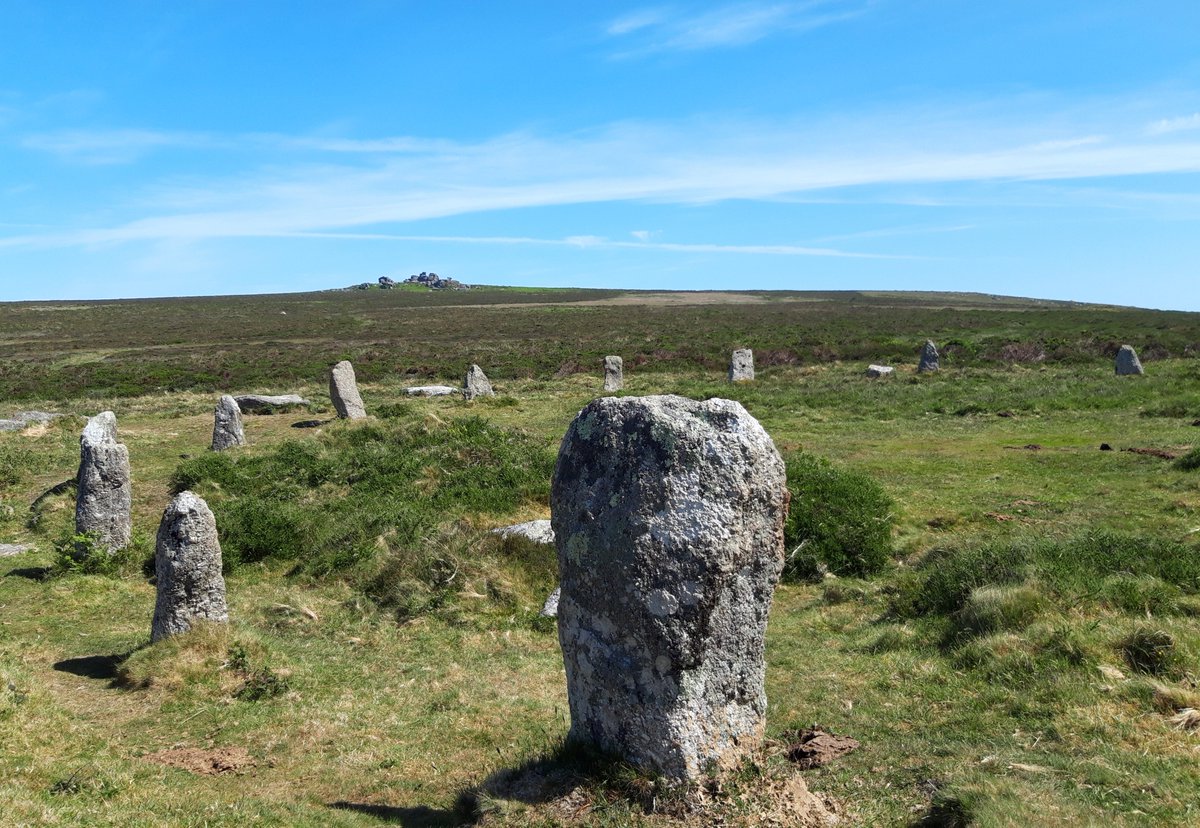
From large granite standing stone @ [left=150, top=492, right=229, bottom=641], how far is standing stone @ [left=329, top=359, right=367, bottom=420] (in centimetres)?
1603

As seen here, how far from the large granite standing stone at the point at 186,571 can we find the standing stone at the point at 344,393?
16.0 m

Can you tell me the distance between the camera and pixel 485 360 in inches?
2136

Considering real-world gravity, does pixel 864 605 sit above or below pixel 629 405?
below

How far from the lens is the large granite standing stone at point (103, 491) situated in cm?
1489

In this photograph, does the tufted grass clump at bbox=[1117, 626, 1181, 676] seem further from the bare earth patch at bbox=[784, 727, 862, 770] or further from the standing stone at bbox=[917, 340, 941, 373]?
the standing stone at bbox=[917, 340, 941, 373]

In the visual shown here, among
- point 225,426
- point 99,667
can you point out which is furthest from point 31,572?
point 225,426

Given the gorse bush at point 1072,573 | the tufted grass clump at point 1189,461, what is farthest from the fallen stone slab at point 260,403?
the tufted grass clump at point 1189,461

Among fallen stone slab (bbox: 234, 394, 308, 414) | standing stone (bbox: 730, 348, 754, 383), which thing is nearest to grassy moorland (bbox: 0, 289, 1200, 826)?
fallen stone slab (bbox: 234, 394, 308, 414)

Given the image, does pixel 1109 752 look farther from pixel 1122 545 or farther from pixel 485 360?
pixel 485 360

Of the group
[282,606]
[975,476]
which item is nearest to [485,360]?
[975,476]

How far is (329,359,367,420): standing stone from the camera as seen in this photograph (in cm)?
2705

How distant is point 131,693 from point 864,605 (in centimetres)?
890

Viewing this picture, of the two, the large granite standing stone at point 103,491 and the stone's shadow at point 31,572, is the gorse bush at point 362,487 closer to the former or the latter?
the large granite standing stone at point 103,491

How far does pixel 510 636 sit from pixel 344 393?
1708cm
